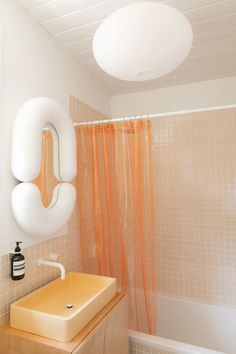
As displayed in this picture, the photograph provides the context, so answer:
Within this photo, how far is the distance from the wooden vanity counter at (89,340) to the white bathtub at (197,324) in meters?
0.94

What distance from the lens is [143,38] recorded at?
879 mm

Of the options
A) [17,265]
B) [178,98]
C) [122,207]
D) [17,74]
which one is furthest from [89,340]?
[178,98]

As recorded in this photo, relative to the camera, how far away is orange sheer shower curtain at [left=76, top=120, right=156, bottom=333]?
1.58 meters

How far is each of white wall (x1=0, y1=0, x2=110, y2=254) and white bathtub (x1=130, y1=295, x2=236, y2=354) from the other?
1.58m

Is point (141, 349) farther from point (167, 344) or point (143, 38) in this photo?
point (143, 38)

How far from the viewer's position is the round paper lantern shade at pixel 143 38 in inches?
34.1

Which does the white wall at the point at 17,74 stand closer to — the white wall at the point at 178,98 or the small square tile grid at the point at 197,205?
the white wall at the point at 178,98

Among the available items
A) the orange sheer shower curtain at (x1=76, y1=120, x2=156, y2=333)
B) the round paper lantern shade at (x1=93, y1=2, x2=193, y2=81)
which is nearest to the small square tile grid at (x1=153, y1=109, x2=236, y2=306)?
the orange sheer shower curtain at (x1=76, y1=120, x2=156, y2=333)

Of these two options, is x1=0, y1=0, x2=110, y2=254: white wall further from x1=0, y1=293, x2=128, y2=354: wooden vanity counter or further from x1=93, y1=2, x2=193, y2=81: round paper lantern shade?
x1=93, y1=2, x2=193, y2=81: round paper lantern shade

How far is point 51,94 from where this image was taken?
65.6 inches

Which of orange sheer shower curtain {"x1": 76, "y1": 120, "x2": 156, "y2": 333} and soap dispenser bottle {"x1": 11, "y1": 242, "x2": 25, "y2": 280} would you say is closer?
soap dispenser bottle {"x1": 11, "y1": 242, "x2": 25, "y2": 280}

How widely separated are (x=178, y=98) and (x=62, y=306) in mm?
2146

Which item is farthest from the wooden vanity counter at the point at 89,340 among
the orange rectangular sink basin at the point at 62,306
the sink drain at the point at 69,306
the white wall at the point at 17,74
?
the white wall at the point at 17,74

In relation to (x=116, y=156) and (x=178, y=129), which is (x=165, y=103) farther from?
(x=116, y=156)
